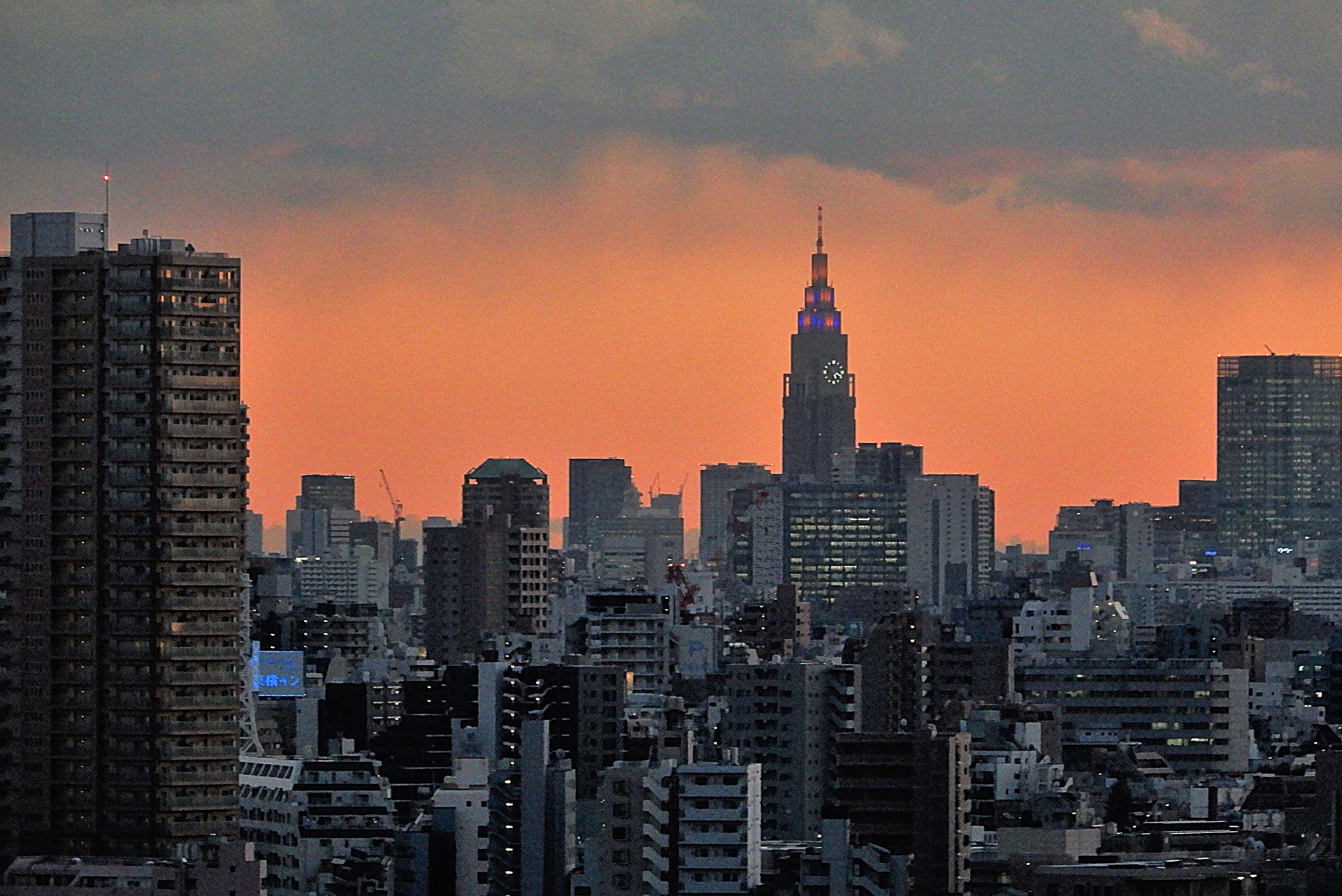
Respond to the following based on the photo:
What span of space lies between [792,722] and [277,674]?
2004 centimetres

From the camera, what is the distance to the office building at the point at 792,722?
3467 inches

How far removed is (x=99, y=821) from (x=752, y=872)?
1146 centimetres

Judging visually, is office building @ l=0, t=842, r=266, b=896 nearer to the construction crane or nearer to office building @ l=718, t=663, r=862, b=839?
office building @ l=718, t=663, r=862, b=839

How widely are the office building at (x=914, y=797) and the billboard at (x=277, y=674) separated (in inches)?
1286

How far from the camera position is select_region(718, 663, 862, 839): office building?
8806 cm

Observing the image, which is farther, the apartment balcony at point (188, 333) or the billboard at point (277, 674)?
the billboard at point (277, 674)

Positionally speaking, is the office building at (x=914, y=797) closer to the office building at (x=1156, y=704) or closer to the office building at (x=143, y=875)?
the office building at (x=143, y=875)

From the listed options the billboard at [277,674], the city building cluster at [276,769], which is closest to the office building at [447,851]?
the city building cluster at [276,769]

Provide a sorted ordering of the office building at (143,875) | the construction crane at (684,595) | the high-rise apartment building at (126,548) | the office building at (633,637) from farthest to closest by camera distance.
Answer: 1. the construction crane at (684,595)
2. the office building at (633,637)
3. the high-rise apartment building at (126,548)
4. the office building at (143,875)

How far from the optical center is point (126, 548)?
6925cm

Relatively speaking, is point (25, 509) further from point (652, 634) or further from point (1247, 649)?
point (1247, 649)

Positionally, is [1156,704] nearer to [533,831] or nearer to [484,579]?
[533,831]

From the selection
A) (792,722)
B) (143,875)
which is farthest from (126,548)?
(792,722)

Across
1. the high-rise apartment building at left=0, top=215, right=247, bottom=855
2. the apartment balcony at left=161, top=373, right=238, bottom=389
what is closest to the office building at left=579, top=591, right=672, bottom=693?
the high-rise apartment building at left=0, top=215, right=247, bottom=855
